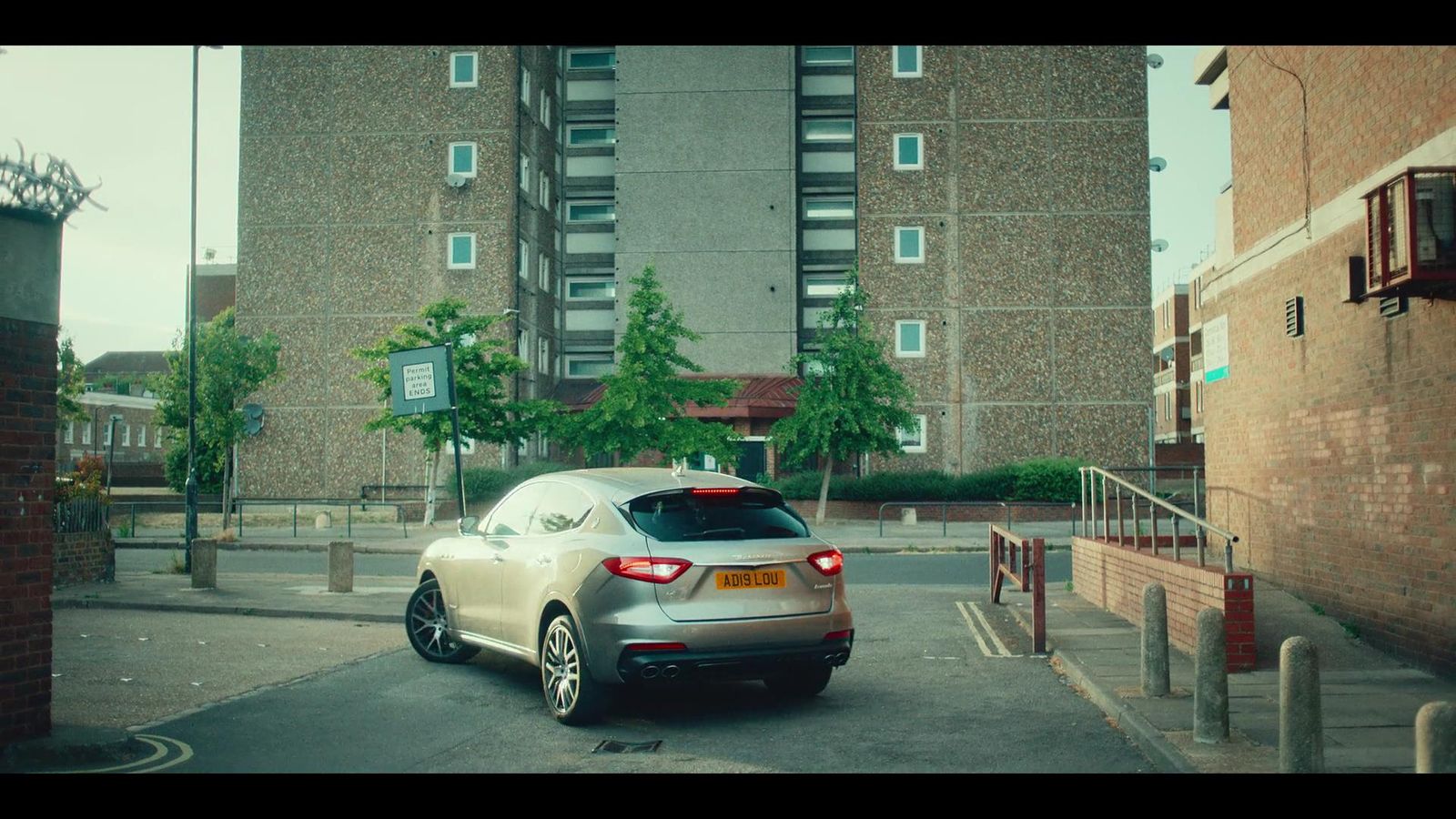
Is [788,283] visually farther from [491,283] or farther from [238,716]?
[238,716]

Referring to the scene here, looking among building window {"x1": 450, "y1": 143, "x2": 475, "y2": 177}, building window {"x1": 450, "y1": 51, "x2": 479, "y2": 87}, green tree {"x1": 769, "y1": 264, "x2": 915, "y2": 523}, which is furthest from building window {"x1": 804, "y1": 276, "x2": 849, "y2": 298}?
building window {"x1": 450, "y1": 51, "x2": 479, "y2": 87}

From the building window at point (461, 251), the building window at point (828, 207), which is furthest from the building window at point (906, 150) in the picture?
the building window at point (461, 251)

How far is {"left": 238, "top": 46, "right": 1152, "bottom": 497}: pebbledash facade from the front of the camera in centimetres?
4119

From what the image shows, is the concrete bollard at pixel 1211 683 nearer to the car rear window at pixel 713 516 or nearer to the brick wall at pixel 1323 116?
the car rear window at pixel 713 516

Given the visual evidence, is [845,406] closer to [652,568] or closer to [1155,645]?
[1155,645]

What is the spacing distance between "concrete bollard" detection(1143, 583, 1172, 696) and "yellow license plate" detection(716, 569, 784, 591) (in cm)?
251

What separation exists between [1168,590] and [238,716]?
754cm

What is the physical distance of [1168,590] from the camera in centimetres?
1029

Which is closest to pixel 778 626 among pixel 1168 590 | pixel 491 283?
pixel 1168 590

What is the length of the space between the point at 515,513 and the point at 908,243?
34.7 m

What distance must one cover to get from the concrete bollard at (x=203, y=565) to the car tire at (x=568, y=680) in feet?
30.2

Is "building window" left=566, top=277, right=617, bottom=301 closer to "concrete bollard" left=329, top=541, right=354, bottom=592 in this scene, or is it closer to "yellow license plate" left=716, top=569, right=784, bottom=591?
"concrete bollard" left=329, top=541, right=354, bottom=592

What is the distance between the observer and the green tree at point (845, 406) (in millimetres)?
34375
